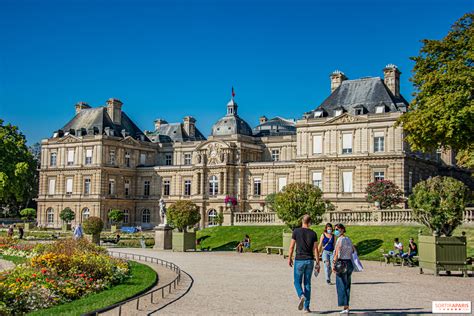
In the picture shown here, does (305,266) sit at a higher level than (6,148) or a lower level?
lower

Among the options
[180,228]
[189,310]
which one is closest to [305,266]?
[189,310]

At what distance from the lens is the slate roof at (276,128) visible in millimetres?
71688

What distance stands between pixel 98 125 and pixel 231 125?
15.8m

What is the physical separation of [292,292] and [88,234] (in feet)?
84.3

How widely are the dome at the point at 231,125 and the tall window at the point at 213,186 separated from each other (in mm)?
5408

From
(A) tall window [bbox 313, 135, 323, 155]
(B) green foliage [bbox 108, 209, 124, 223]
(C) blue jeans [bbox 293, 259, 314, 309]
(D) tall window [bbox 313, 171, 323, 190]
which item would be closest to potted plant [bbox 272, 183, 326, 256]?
(C) blue jeans [bbox 293, 259, 314, 309]

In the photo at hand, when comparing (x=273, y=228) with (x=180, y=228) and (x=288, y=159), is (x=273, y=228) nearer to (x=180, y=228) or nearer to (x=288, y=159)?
(x=180, y=228)

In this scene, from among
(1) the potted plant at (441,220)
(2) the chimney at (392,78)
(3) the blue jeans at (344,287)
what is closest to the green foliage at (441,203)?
(1) the potted plant at (441,220)

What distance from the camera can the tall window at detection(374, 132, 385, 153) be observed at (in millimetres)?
52772

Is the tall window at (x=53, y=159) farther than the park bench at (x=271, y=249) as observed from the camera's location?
Yes

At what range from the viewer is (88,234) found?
3953 cm

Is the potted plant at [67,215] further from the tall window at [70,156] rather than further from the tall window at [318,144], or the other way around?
the tall window at [318,144]

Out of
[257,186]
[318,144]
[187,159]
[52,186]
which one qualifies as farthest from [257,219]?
[52,186]

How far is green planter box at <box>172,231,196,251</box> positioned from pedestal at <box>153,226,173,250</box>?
1.08 meters
